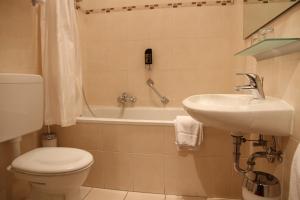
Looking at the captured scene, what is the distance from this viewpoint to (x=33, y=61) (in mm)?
1679

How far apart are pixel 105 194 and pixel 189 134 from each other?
818 millimetres

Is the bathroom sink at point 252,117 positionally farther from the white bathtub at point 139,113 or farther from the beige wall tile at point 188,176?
the white bathtub at point 139,113

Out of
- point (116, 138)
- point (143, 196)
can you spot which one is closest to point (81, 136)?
point (116, 138)

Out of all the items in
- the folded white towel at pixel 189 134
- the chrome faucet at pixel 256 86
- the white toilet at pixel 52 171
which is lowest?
the white toilet at pixel 52 171

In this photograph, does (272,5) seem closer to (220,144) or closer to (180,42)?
(220,144)

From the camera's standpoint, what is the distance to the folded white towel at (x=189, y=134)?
1.49 m

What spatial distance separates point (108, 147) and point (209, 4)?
176 centimetres

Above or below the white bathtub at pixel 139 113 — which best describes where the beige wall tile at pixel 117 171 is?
below

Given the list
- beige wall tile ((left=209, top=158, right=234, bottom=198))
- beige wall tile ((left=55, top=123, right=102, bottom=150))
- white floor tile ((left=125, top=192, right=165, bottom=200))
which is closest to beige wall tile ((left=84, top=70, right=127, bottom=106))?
beige wall tile ((left=55, top=123, right=102, bottom=150))

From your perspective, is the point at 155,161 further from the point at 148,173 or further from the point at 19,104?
the point at 19,104

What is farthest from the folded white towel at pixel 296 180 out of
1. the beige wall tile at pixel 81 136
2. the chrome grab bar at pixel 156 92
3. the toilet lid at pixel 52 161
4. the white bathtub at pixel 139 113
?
the chrome grab bar at pixel 156 92

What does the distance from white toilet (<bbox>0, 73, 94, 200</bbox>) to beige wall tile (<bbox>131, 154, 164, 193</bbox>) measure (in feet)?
1.51

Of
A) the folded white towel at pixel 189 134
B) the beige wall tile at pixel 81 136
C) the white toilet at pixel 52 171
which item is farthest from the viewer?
the beige wall tile at pixel 81 136

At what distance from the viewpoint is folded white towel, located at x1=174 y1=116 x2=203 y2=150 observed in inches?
58.7
